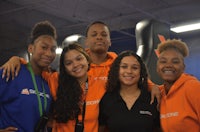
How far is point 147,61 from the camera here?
450cm

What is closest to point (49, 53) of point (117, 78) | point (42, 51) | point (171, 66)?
point (42, 51)

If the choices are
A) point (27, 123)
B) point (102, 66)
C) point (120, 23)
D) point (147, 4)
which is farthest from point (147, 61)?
point (120, 23)

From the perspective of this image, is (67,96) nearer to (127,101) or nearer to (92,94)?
(92,94)

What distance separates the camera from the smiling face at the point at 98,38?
294 centimetres

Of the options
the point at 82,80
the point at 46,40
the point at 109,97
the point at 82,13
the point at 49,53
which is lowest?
the point at 109,97

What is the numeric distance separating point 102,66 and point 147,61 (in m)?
1.80

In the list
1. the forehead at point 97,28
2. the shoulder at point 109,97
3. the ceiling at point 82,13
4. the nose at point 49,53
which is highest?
the ceiling at point 82,13

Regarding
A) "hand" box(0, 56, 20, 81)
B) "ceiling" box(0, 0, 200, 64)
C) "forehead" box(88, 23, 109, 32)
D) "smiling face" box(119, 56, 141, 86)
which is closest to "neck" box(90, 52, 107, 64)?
"forehead" box(88, 23, 109, 32)

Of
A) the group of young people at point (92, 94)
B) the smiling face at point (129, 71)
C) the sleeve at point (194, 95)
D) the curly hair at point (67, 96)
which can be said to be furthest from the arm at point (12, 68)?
the sleeve at point (194, 95)

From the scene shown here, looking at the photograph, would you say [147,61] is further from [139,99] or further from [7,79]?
[7,79]

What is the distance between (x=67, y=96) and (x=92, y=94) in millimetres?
194

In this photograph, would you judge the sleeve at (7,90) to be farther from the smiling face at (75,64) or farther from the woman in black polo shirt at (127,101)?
the woman in black polo shirt at (127,101)

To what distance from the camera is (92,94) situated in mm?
2430

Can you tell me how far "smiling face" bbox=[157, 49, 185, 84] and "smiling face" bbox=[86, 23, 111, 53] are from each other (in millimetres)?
701
